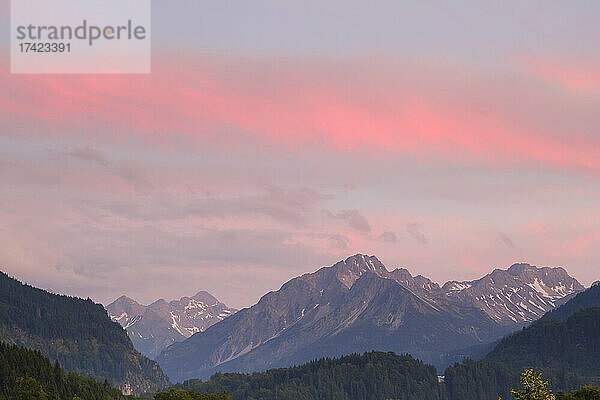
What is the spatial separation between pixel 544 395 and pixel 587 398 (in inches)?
1524

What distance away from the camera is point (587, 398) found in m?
185

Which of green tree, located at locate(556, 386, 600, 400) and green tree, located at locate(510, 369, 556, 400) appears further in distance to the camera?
green tree, located at locate(556, 386, 600, 400)

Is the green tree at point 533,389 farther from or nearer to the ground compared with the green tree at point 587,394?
farther from the ground

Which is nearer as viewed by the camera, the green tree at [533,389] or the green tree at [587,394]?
the green tree at [533,389]

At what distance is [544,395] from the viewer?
15212 cm

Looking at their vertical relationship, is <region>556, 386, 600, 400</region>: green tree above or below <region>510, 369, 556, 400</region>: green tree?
below

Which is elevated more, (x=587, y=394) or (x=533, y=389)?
(x=533, y=389)

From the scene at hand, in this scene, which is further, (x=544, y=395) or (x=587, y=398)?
(x=587, y=398)

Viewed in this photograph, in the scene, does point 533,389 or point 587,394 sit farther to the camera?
point 587,394
